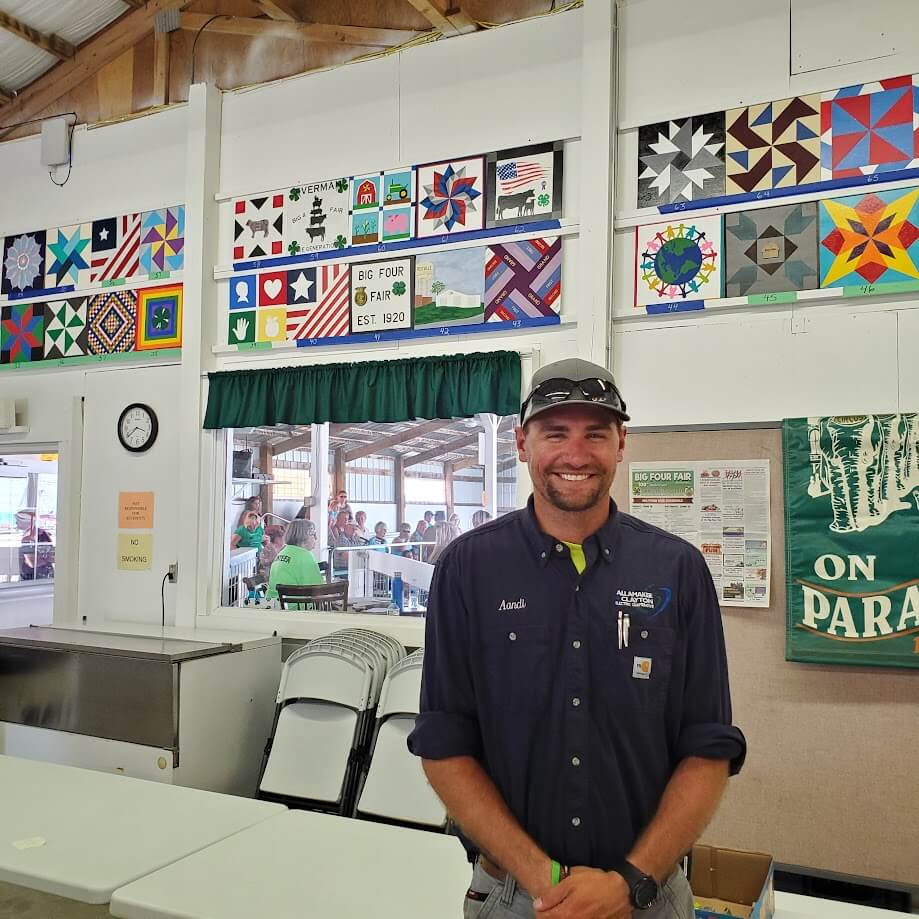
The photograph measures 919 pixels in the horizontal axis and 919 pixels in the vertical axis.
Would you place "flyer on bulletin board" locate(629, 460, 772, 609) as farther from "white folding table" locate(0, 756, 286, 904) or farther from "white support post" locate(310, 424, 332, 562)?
"white folding table" locate(0, 756, 286, 904)

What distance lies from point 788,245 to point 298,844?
3.28 m

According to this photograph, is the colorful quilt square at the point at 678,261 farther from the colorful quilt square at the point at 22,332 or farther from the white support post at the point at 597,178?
the colorful quilt square at the point at 22,332

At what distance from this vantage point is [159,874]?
2.12 metres

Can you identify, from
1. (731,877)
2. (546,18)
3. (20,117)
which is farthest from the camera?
(20,117)

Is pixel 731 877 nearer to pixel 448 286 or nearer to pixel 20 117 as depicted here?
pixel 448 286

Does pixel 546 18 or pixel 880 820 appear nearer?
pixel 880 820

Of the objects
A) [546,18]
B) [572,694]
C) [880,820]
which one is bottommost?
[880,820]

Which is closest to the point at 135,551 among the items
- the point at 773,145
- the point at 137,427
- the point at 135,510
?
the point at 135,510

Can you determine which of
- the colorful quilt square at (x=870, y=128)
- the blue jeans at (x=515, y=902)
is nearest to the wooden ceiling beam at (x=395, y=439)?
the colorful quilt square at (x=870, y=128)

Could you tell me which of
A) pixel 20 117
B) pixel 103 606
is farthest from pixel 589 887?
pixel 20 117

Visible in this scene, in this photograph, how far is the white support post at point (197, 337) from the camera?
5.27 m

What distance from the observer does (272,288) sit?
521 centimetres

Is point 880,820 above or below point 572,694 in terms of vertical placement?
below

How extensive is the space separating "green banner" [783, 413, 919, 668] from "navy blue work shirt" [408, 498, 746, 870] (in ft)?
7.89
